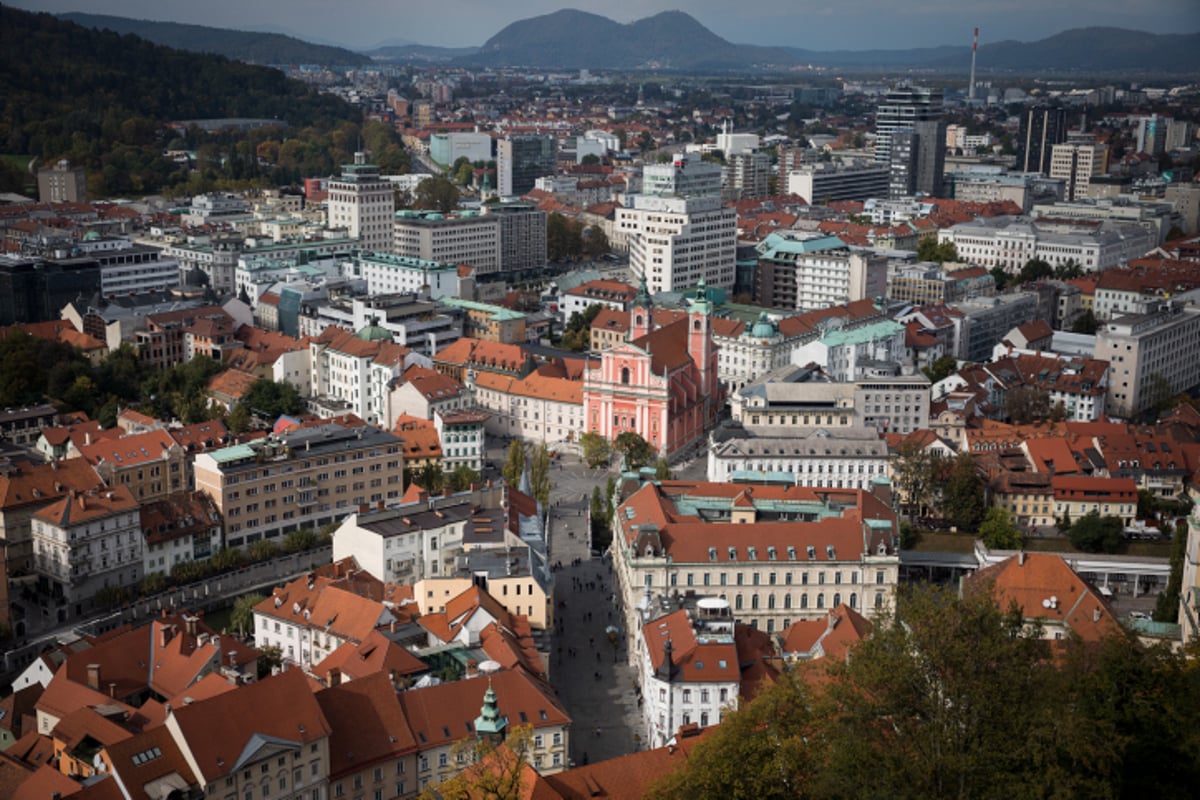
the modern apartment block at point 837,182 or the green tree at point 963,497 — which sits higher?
the modern apartment block at point 837,182

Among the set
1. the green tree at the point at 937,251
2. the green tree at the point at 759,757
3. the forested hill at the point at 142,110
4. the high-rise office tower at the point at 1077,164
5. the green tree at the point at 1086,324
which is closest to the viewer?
the green tree at the point at 759,757

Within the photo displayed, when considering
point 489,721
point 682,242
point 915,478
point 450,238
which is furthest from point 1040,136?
point 489,721

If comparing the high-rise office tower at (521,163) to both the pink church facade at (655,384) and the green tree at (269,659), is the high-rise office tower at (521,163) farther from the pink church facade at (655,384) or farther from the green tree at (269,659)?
the green tree at (269,659)

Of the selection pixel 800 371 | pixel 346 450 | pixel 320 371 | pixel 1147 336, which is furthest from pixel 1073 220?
pixel 346 450

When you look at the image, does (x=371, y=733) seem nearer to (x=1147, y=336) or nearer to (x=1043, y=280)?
(x=1147, y=336)

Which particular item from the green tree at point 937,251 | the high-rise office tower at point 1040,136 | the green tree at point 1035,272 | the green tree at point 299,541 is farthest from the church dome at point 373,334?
the high-rise office tower at point 1040,136
